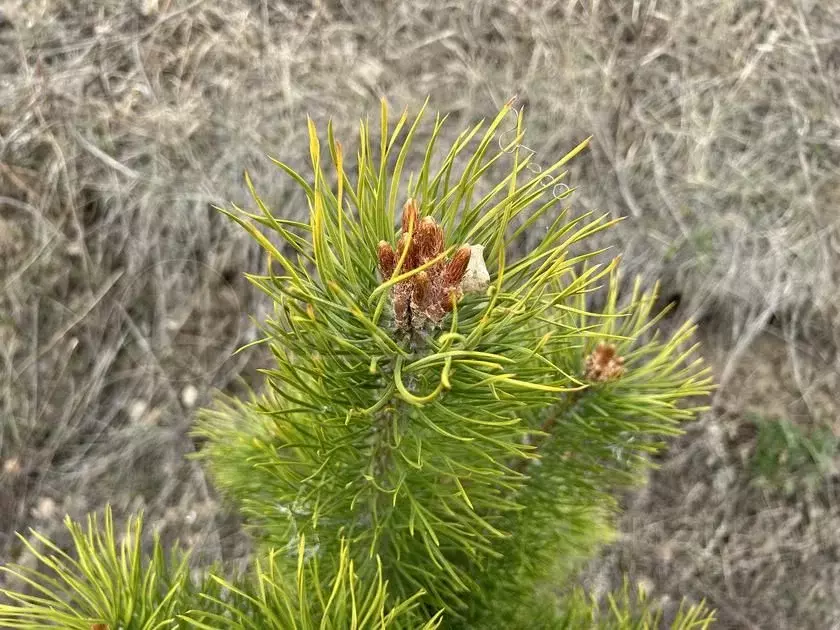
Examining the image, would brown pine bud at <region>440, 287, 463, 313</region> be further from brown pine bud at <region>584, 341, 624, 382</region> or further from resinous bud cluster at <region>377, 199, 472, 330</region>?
brown pine bud at <region>584, 341, 624, 382</region>

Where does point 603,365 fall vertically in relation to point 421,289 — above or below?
below

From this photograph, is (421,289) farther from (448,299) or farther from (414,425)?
(414,425)

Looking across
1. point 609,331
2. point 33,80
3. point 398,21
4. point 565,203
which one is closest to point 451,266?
point 609,331

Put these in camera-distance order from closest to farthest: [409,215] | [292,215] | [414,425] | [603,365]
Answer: [409,215] → [414,425] → [603,365] → [292,215]

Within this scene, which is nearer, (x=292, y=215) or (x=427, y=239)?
(x=427, y=239)

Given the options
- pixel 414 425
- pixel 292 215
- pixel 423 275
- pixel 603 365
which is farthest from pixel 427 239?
pixel 292 215
